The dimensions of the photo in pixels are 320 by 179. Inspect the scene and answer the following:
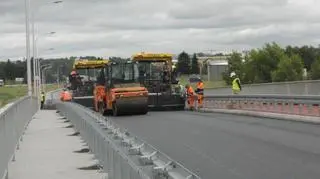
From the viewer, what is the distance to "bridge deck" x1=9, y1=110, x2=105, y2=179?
13188 mm

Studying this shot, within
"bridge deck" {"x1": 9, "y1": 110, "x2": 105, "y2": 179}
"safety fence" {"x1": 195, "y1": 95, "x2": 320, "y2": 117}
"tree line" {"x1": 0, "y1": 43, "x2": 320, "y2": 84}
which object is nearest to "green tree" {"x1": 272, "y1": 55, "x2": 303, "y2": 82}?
"tree line" {"x1": 0, "y1": 43, "x2": 320, "y2": 84}

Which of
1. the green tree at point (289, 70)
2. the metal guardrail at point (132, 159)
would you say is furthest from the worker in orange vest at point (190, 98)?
the green tree at point (289, 70)

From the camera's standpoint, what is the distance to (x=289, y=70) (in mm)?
94062

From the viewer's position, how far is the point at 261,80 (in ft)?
342

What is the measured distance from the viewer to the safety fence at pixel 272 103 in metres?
23.5

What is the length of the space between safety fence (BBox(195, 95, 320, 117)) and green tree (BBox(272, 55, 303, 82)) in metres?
57.8

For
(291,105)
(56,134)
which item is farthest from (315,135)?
(56,134)

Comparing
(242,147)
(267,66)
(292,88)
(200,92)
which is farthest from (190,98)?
(267,66)

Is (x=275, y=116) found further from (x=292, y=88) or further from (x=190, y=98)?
(x=190, y=98)

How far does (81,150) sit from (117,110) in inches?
591

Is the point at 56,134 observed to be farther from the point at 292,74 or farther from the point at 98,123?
the point at 292,74

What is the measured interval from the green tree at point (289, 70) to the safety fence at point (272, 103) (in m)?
57.8

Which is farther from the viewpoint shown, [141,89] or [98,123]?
[141,89]

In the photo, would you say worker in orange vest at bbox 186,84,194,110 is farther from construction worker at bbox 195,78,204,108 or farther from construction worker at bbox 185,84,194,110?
construction worker at bbox 195,78,204,108
